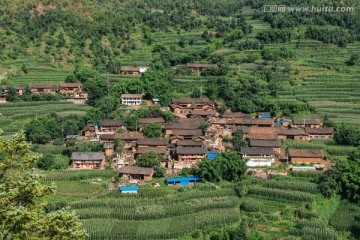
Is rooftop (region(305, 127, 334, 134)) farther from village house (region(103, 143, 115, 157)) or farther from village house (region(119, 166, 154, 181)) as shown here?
village house (region(103, 143, 115, 157))

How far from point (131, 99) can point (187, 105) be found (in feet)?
17.2

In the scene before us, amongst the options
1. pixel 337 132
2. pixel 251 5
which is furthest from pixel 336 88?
pixel 251 5

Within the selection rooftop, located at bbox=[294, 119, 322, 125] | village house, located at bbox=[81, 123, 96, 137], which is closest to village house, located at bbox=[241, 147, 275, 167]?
rooftop, located at bbox=[294, 119, 322, 125]

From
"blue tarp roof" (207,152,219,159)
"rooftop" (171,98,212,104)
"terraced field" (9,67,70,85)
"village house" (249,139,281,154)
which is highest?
"terraced field" (9,67,70,85)

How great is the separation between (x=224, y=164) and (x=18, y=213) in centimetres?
2304

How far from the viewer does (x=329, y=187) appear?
2842 centimetres

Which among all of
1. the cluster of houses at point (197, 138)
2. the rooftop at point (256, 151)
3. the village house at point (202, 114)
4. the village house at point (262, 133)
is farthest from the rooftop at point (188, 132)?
the rooftop at point (256, 151)

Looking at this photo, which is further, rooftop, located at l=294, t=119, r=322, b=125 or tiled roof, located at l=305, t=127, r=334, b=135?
rooftop, located at l=294, t=119, r=322, b=125

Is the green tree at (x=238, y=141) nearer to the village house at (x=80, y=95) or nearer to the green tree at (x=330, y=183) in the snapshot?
the green tree at (x=330, y=183)

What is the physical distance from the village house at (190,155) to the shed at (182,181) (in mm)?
2795

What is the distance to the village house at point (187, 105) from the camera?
142 feet

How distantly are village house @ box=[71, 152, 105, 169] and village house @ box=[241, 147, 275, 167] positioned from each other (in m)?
9.88

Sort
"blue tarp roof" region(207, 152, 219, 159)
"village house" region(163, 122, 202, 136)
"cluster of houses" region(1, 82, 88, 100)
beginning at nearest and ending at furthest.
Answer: "blue tarp roof" region(207, 152, 219, 159)
"village house" region(163, 122, 202, 136)
"cluster of houses" region(1, 82, 88, 100)

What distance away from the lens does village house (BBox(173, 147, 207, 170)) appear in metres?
33.5
